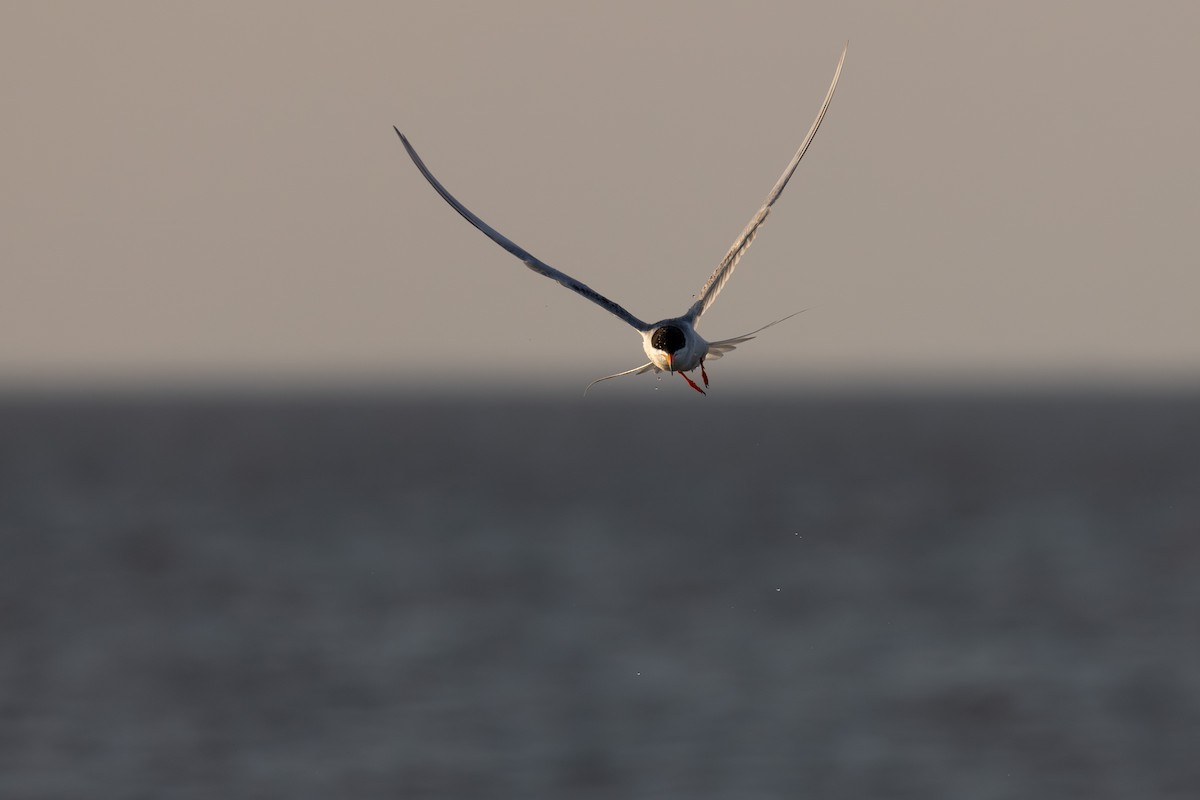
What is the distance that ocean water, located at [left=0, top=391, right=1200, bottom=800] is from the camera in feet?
120

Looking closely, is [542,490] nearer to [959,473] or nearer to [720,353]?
[959,473]

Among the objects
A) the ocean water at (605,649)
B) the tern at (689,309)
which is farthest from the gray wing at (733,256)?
the ocean water at (605,649)

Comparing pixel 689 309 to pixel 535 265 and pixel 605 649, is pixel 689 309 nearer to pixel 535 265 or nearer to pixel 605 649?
pixel 535 265

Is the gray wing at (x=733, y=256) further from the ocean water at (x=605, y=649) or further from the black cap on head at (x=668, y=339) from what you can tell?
the ocean water at (x=605, y=649)

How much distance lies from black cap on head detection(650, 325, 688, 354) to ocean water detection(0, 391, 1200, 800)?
70.8 ft

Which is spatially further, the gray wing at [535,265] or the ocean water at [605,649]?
the ocean water at [605,649]

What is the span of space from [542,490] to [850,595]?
5363 centimetres

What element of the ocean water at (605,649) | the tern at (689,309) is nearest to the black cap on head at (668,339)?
the tern at (689,309)

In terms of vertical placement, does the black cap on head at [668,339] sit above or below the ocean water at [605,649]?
below

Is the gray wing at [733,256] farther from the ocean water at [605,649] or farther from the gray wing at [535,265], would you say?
the ocean water at [605,649]

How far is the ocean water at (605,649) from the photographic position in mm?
36562

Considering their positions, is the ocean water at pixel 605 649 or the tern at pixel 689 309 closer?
the tern at pixel 689 309

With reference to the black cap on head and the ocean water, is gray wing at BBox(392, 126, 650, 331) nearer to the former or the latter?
the black cap on head

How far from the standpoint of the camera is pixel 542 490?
366 feet
